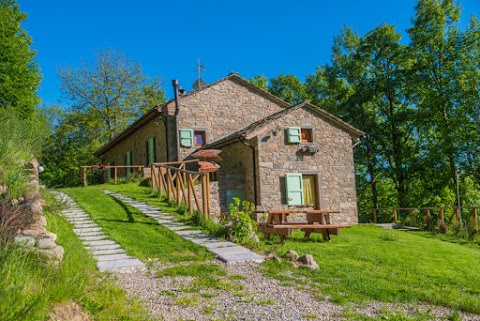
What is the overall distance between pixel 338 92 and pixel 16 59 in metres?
18.6

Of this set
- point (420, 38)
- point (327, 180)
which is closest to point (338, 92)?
point (420, 38)

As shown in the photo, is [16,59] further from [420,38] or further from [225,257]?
[420,38]

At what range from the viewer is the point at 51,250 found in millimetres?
4543

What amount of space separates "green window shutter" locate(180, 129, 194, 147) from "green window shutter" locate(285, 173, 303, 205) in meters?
4.70

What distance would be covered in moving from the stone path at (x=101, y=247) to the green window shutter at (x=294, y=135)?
6.92 m

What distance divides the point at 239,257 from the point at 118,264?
183cm

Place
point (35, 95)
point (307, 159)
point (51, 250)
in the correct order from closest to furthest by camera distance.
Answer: point (51, 250) < point (35, 95) < point (307, 159)

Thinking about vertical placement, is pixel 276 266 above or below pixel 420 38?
below

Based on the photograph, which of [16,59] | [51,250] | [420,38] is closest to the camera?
[51,250]

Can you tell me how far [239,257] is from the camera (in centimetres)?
637

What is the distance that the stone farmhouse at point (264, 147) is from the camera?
13312 millimetres

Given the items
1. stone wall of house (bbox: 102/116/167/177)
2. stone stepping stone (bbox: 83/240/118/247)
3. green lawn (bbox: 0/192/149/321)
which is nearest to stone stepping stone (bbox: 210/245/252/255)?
stone stepping stone (bbox: 83/240/118/247)

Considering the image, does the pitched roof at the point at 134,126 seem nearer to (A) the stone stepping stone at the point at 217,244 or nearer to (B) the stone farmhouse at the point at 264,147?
(B) the stone farmhouse at the point at 264,147

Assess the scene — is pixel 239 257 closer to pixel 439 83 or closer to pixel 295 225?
pixel 295 225
